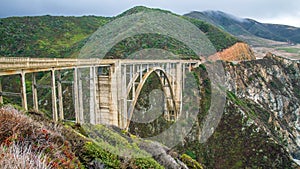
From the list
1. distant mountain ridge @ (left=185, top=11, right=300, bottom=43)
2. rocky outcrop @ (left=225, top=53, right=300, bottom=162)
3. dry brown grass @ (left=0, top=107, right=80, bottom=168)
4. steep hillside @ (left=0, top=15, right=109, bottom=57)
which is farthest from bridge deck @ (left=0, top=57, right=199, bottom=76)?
distant mountain ridge @ (left=185, top=11, right=300, bottom=43)

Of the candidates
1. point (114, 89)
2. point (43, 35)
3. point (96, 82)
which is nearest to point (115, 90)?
point (114, 89)

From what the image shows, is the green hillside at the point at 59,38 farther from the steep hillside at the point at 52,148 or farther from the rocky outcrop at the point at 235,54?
the steep hillside at the point at 52,148

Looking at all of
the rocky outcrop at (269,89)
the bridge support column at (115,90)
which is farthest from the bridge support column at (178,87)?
the bridge support column at (115,90)

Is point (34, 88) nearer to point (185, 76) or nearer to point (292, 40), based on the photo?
point (185, 76)

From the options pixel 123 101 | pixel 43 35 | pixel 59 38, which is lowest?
pixel 123 101

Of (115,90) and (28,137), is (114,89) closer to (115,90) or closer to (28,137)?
(115,90)
